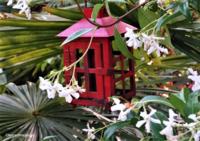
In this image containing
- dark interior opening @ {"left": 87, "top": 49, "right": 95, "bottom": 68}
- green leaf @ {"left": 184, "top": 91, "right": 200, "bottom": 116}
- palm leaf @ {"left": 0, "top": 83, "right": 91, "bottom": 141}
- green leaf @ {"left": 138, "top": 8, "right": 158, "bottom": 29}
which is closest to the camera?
green leaf @ {"left": 184, "top": 91, "right": 200, "bottom": 116}

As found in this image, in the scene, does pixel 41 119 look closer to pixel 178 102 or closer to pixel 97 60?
pixel 97 60

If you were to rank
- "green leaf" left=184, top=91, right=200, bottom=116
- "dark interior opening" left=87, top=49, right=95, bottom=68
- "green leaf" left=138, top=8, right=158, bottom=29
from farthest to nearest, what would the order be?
"dark interior opening" left=87, top=49, right=95, bottom=68
"green leaf" left=138, top=8, right=158, bottom=29
"green leaf" left=184, top=91, right=200, bottom=116

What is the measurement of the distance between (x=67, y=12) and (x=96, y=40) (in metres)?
0.16

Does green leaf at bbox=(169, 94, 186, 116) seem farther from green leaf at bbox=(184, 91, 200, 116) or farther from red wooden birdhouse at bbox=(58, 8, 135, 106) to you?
red wooden birdhouse at bbox=(58, 8, 135, 106)

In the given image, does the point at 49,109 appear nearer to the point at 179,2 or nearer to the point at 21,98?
the point at 21,98

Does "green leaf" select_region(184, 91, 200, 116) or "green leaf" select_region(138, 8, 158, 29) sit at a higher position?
"green leaf" select_region(138, 8, 158, 29)

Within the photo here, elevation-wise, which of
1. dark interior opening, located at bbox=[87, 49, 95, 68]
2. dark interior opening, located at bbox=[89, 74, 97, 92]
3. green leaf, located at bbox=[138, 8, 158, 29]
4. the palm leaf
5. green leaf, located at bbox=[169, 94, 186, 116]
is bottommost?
the palm leaf

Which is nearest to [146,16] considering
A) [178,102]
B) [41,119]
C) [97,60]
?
[97,60]

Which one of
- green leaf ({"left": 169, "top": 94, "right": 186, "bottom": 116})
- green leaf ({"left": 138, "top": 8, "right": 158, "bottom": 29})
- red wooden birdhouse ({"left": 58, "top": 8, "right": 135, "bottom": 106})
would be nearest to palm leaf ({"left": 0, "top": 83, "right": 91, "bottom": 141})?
red wooden birdhouse ({"left": 58, "top": 8, "right": 135, "bottom": 106})

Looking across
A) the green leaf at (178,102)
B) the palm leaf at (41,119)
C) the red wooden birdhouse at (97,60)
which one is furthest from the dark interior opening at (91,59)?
the green leaf at (178,102)

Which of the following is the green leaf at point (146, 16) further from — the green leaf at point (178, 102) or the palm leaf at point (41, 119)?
the palm leaf at point (41, 119)

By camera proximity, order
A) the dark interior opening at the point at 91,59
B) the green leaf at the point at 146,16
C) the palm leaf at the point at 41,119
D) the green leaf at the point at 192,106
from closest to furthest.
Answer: the green leaf at the point at 192,106 < the green leaf at the point at 146,16 < the dark interior opening at the point at 91,59 < the palm leaf at the point at 41,119

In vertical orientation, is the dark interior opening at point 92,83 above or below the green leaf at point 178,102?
below

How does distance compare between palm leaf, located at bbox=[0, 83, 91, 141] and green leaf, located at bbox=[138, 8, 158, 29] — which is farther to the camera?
palm leaf, located at bbox=[0, 83, 91, 141]
